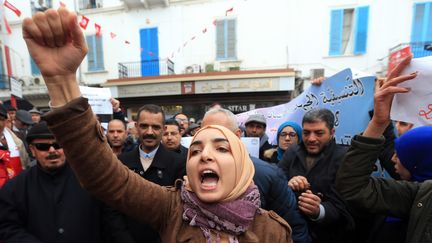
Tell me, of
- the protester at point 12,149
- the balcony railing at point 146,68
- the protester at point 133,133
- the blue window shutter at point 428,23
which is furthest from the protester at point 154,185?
the blue window shutter at point 428,23

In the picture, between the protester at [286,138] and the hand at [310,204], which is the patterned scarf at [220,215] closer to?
the hand at [310,204]

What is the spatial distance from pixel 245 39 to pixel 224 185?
414 inches

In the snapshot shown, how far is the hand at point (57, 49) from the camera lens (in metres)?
0.86

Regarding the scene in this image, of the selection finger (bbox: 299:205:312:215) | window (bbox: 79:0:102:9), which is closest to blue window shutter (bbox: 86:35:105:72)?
window (bbox: 79:0:102:9)

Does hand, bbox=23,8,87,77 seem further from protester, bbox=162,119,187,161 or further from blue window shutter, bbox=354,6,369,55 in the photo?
blue window shutter, bbox=354,6,369,55

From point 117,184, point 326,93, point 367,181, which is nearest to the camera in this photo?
point 117,184

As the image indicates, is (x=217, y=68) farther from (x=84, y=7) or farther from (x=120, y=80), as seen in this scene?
(x=84, y=7)

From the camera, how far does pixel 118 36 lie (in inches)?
474

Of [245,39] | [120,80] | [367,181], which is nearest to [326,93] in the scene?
[367,181]

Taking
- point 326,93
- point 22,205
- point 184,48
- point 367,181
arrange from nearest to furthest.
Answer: point 367,181
point 22,205
point 326,93
point 184,48

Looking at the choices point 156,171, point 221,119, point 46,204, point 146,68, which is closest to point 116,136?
point 156,171

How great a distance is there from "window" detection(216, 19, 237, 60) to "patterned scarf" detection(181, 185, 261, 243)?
34.0 ft

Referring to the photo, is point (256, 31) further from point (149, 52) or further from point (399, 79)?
point (399, 79)

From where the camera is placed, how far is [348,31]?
1006cm
